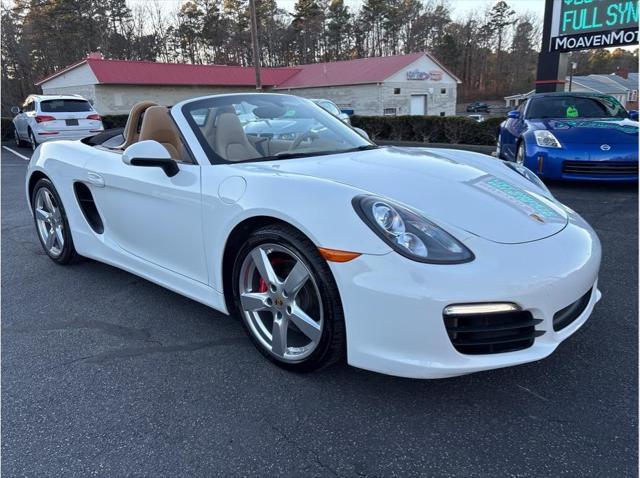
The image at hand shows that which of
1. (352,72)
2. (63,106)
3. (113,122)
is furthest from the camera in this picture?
(352,72)

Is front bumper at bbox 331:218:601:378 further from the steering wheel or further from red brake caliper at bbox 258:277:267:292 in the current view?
the steering wheel

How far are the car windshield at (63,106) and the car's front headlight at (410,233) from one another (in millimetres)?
13641

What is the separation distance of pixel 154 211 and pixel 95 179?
2.48 feet

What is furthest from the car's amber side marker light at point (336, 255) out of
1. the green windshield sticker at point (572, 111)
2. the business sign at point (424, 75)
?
the business sign at point (424, 75)

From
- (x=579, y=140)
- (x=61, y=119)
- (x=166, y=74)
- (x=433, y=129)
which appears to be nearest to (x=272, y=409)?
(x=579, y=140)

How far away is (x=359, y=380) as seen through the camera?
2180mm

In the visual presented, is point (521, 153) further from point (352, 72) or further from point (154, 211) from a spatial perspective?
point (352, 72)

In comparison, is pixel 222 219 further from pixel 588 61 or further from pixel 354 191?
pixel 588 61

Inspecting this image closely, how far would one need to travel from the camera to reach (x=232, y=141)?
2748 mm

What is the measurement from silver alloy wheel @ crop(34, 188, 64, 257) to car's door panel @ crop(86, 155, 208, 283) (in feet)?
2.53

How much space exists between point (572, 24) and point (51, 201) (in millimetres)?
12371

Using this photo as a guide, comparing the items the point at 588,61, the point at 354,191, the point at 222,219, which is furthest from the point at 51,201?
the point at 588,61

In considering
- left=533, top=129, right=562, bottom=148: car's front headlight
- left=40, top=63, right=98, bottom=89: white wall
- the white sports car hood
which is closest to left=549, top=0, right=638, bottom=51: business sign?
left=533, top=129, right=562, bottom=148: car's front headlight

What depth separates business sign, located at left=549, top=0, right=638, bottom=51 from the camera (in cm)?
1080
